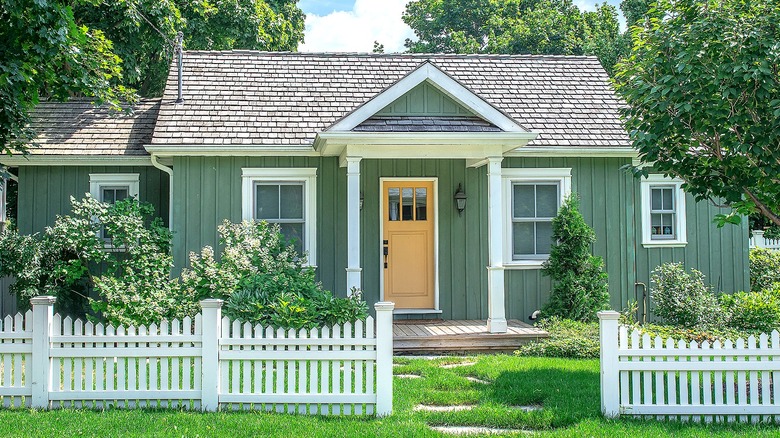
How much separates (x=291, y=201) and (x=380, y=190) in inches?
58.0

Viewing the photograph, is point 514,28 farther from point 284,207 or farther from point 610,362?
point 610,362

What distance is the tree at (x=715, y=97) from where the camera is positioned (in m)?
6.55

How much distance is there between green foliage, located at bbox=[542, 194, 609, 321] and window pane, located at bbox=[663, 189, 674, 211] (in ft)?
7.16

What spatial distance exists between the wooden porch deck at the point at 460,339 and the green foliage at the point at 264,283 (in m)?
1.02

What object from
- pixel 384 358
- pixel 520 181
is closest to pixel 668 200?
pixel 520 181

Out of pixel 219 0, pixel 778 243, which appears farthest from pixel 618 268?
pixel 219 0

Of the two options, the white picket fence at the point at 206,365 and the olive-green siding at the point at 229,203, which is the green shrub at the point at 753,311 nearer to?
the olive-green siding at the point at 229,203

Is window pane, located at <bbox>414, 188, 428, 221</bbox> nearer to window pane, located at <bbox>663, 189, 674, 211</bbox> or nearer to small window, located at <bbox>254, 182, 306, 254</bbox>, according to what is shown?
small window, located at <bbox>254, 182, 306, 254</bbox>

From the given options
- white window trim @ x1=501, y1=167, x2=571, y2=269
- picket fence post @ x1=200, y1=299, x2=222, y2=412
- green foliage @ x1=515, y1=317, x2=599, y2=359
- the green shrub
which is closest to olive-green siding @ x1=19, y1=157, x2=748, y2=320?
white window trim @ x1=501, y1=167, x2=571, y2=269

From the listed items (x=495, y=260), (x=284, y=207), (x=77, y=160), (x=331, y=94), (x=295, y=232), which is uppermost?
(x=331, y=94)

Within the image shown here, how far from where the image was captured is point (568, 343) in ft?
30.0

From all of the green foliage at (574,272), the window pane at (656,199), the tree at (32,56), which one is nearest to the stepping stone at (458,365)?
the green foliage at (574,272)

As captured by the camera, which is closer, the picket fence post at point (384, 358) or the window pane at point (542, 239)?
the picket fence post at point (384, 358)

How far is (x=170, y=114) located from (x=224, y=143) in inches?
51.9
